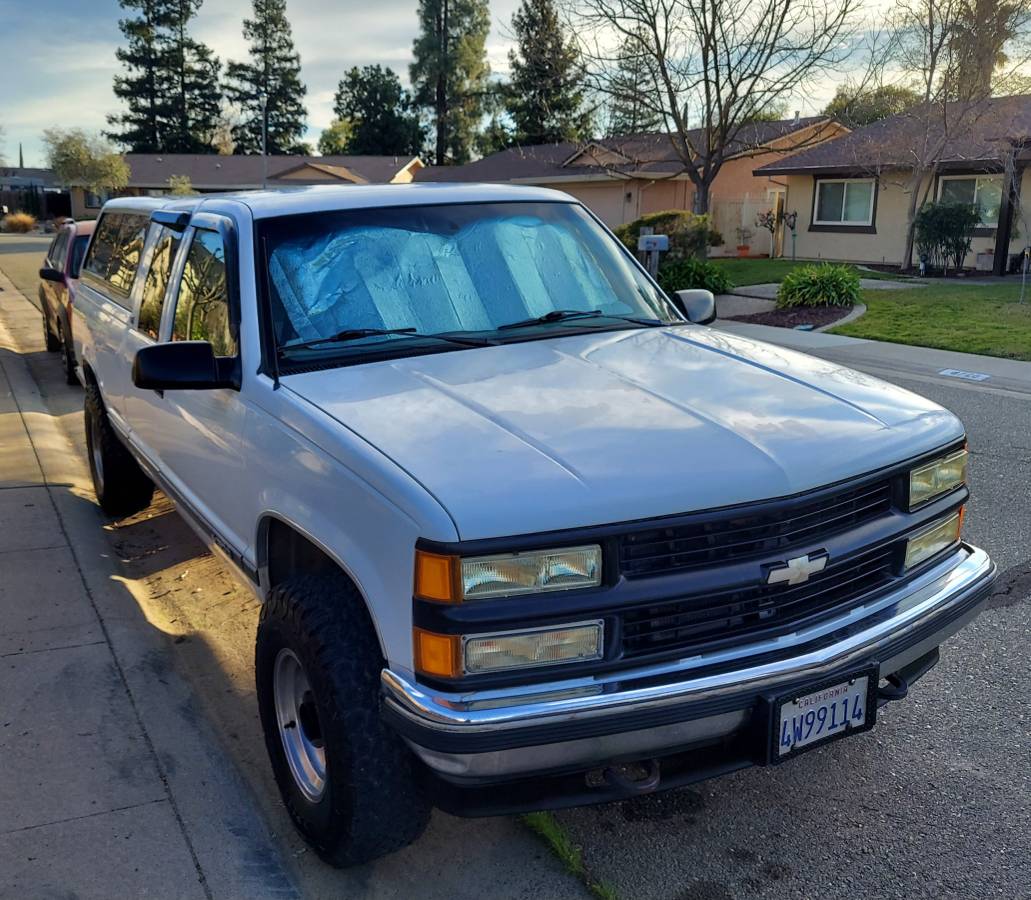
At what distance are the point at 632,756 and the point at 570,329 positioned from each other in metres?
1.83

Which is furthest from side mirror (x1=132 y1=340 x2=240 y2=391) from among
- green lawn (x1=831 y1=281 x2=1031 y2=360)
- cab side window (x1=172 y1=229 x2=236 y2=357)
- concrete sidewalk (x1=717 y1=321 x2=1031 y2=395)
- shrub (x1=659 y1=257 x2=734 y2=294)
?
shrub (x1=659 y1=257 x2=734 y2=294)

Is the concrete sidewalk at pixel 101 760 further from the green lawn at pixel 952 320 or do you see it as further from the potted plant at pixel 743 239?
the potted plant at pixel 743 239

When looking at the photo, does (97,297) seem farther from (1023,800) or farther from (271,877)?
(1023,800)

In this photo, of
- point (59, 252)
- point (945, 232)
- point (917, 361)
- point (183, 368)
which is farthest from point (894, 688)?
point (945, 232)

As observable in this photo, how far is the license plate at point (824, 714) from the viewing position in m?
2.63

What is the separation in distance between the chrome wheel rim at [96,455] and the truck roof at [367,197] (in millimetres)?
2130

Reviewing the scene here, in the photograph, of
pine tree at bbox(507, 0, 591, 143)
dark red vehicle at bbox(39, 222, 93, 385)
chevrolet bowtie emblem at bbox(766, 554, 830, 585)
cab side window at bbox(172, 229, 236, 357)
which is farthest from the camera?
pine tree at bbox(507, 0, 591, 143)

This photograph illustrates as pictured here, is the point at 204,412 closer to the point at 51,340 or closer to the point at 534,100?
the point at 51,340

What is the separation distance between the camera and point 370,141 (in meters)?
69.2

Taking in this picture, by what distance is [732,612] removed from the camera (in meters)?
2.63

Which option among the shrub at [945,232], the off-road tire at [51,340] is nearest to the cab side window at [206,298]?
the off-road tire at [51,340]

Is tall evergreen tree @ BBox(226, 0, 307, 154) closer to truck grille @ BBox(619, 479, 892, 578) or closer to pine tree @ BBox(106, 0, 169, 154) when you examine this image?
pine tree @ BBox(106, 0, 169, 154)

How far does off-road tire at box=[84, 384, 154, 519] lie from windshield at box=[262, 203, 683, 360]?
9.15 feet

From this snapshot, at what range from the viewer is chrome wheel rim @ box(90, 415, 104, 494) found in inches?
247
